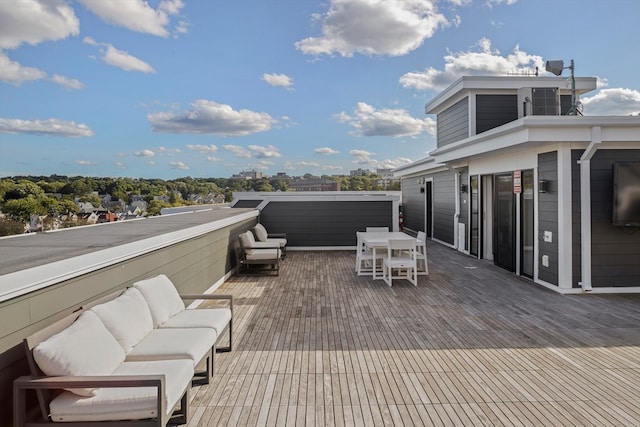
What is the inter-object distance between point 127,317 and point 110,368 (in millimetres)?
477

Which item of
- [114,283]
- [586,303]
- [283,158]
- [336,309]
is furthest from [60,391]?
[283,158]

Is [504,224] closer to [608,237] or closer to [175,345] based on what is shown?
[608,237]

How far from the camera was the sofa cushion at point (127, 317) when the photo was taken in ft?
7.70

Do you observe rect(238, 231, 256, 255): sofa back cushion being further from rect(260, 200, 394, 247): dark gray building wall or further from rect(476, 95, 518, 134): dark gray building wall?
rect(476, 95, 518, 134): dark gray building wall

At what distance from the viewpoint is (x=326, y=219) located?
10938 mm

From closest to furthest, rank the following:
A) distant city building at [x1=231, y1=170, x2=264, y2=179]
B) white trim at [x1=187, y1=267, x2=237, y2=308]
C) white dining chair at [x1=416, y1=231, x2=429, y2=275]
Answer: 1. white trim at [x1=187, y1=267, x2=237, y2=308]
2. white dining chair at [x1=416, y1=231, x2=429, y2=275]
3. distant city building at [x1=231, y1=170, x2=264, y2=179]

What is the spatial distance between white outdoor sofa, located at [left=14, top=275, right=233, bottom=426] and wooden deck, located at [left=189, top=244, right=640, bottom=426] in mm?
487

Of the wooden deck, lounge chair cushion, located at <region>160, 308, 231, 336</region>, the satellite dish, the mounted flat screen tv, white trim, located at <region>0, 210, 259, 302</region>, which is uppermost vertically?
the satellite dish

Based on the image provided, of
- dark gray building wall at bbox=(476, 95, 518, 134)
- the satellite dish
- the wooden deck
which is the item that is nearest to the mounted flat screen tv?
the wooden deck

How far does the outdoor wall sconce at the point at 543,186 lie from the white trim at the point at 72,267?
5605 mm

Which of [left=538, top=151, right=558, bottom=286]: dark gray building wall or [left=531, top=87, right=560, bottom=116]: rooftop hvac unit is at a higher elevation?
[left=531, top=87, right=560, bottom=116]: rooftop hvac unit

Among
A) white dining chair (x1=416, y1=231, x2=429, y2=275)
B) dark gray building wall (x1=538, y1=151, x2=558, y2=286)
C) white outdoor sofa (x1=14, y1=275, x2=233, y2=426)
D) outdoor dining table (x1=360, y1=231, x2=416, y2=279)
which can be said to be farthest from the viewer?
white dining chair (x1=416, y1=231, x2=429, y2=275)

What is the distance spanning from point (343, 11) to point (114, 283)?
10.7 metres

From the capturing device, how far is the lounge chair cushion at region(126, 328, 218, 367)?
2410mm
